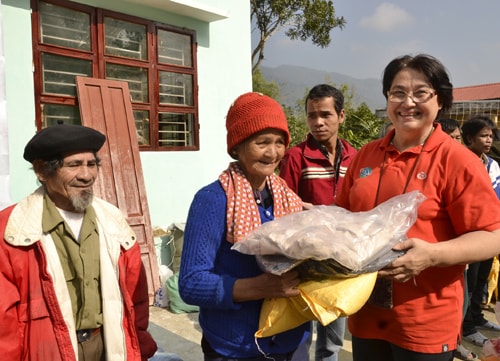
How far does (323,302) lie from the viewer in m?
1.27

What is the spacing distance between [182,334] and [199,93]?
3155 mm

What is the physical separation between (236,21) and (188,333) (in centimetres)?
432

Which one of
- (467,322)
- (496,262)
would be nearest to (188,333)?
(467,322)

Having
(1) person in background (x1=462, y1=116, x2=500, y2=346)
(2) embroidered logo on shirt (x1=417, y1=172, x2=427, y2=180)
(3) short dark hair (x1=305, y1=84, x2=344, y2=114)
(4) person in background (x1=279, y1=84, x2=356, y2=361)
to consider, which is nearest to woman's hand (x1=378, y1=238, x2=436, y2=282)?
(2) embroidered logo on shirt (x1=417, y1=172, x2=427, y2=180)

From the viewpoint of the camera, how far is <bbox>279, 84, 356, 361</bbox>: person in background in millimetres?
2746

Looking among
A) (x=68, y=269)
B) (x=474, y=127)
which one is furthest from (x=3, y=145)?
(x=474, y=127)

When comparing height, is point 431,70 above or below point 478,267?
above

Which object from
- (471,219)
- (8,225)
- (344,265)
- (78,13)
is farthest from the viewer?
(78,13)

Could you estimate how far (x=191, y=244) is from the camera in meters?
1.48

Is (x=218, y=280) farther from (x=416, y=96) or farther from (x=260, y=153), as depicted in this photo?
(x=416, y=96)

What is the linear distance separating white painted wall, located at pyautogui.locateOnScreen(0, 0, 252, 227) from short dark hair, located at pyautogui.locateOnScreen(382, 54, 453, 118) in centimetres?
373

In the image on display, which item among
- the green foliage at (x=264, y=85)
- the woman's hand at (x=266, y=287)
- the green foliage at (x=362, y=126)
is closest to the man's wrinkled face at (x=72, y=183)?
the woman's hand at (x=266, y=287)

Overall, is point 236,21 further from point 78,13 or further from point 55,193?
point 55,193

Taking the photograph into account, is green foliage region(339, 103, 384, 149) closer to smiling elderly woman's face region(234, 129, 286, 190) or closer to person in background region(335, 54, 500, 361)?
person in background region(335, 54, 500, 361)
